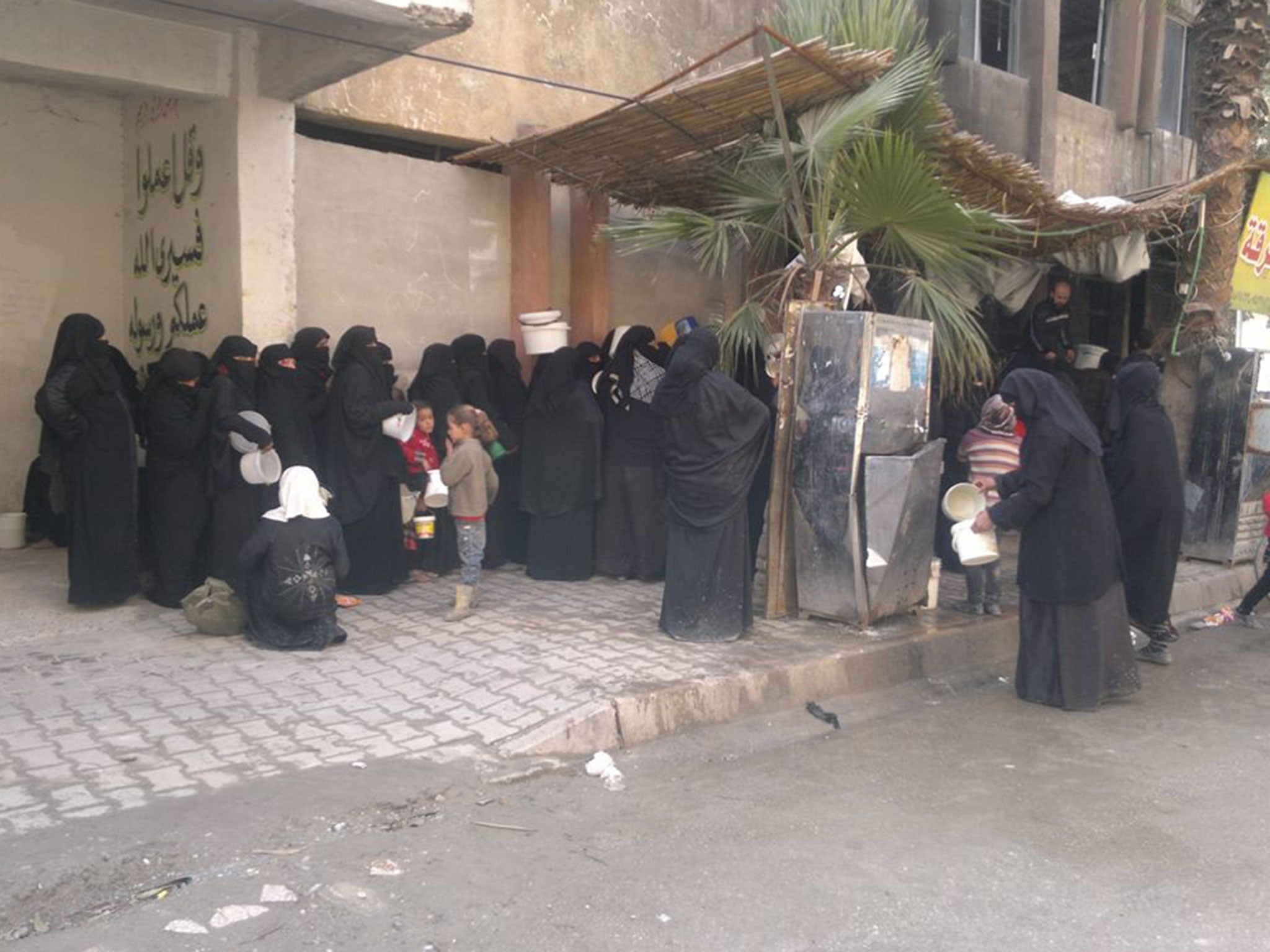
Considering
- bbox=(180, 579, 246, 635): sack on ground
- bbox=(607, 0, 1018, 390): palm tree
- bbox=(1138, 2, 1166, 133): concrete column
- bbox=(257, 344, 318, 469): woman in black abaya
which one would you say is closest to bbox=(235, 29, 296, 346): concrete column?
bbox=(257, 344, 318, 469): woman in black abaya

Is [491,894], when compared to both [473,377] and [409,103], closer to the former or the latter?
[473,377]

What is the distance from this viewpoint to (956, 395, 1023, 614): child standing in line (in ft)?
22.0

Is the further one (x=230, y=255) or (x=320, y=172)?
(x=320, y=172)

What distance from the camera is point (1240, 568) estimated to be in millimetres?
9422

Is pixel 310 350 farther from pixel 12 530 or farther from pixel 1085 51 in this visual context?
pixel 1085 51

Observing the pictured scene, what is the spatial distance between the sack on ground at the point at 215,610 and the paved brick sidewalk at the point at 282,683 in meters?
0.08

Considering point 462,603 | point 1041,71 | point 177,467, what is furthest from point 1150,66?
point 177,467

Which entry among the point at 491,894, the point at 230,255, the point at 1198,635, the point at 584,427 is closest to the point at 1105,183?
the point at 1198,635

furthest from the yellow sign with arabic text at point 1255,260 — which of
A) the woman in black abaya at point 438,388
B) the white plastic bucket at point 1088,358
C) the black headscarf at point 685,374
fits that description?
the woman in black abaya at point 438,388

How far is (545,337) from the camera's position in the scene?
785 centimetres

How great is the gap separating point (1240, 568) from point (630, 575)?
17.7 feet

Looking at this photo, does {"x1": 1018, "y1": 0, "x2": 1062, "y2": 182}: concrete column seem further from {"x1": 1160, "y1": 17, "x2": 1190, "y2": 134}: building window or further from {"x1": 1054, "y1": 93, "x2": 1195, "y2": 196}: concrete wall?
{"x1": 1160, "y1": 17, "x2": 1190, "y2": 134}: building window

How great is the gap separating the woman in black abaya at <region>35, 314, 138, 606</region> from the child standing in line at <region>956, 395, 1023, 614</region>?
15.8ft

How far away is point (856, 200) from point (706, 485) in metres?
2.02
